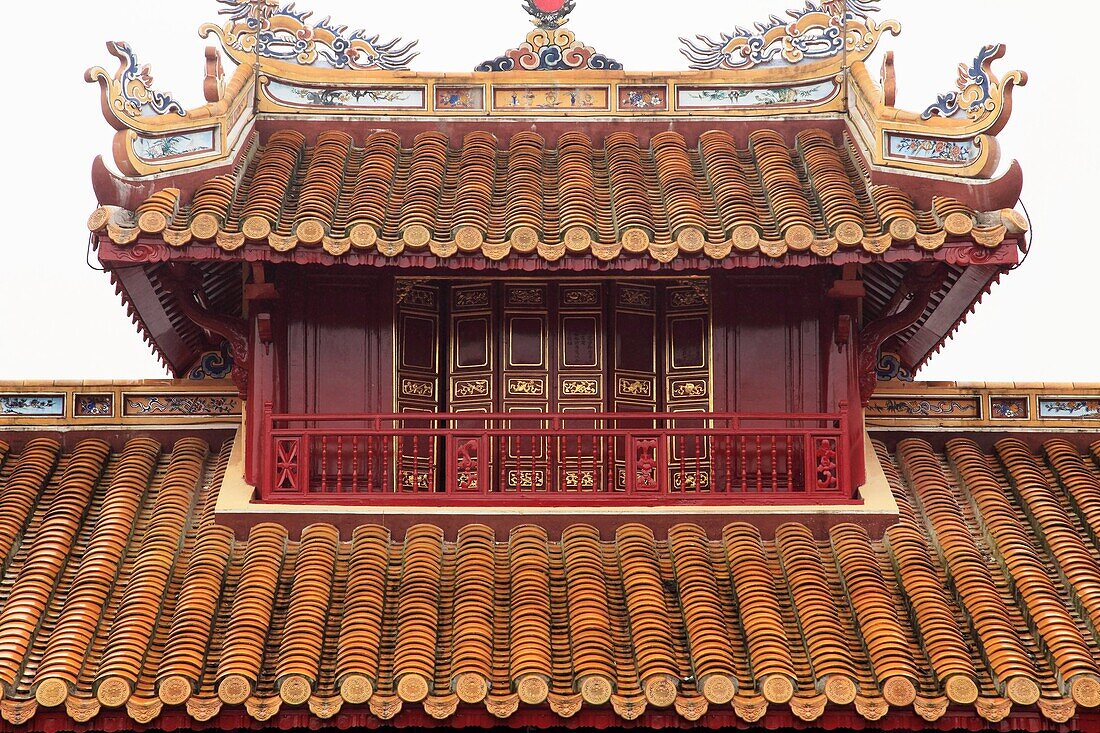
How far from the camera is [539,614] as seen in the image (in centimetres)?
1430

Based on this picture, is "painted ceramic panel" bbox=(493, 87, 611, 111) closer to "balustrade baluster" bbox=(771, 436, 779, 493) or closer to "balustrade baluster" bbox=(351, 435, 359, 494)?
"balustrade baluster" bbox=(351, 435, 359, 494)

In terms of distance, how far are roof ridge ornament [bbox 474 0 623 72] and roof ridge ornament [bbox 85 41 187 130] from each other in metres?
3.34

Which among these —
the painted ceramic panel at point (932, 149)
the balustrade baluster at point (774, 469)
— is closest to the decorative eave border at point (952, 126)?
the painted ceramic panel at point (932, 149)

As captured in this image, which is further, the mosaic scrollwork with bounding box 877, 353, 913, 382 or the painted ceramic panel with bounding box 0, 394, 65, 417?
the mosaic scrollwork with bounding box 877, 353, 913, 382

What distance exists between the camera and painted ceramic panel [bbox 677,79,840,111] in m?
18.0

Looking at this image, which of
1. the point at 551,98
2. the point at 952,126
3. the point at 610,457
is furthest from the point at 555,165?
the point at 952,126

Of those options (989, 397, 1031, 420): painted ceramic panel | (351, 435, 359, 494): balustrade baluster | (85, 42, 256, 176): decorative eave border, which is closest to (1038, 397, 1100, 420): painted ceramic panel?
(989, 397, 1031, 420): painted ceramic panel

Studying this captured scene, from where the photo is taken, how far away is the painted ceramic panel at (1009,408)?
17.6 m

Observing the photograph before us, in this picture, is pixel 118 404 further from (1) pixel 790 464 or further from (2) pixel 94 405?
(1) pixel 790 464

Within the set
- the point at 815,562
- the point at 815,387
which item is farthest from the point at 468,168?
the point at 815,562

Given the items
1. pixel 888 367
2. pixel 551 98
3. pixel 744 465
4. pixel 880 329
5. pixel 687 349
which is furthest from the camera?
pixel 888 367

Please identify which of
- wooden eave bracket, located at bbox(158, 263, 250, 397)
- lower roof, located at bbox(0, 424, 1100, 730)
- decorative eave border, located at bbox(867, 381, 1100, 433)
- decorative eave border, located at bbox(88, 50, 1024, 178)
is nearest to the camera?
lower roof, located at bbox(0, 424, 1100, 730)

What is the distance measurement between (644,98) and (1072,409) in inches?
191

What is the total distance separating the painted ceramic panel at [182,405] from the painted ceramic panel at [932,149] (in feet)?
20.3
